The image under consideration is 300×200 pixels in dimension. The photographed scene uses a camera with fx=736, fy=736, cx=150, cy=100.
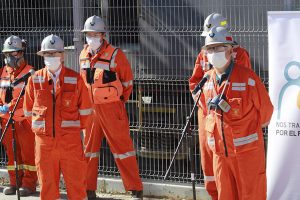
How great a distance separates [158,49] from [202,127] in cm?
179

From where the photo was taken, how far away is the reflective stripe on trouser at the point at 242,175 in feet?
21.7

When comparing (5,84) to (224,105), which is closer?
(224,105)

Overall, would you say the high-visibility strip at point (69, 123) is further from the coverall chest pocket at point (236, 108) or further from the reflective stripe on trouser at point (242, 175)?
the coverall chest pocket at point (236, 108)

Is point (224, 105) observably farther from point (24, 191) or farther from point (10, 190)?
point (10, 190)

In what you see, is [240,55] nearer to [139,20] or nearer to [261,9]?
[261,9]

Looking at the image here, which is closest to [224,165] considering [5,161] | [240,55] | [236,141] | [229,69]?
[236,141]

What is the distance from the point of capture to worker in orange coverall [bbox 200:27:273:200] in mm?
6641

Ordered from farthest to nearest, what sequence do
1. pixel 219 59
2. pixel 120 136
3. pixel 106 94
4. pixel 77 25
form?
pixel 77 25
pixel 120 136
pixel 106 94
pixel 219 59

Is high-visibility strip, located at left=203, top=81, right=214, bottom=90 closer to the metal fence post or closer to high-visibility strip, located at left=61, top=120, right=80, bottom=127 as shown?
high-visibility strip, located at left=61, top=120, right=80, bottom=127

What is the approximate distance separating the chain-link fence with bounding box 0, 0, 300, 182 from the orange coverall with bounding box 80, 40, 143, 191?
617 millimetres

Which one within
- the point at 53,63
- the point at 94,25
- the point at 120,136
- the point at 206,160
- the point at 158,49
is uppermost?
the point at 94,25

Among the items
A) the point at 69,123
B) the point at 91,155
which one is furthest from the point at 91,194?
the point at 69,123

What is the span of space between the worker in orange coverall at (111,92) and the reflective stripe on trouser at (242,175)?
79.9 inches

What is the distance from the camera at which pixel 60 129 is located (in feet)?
24.9
